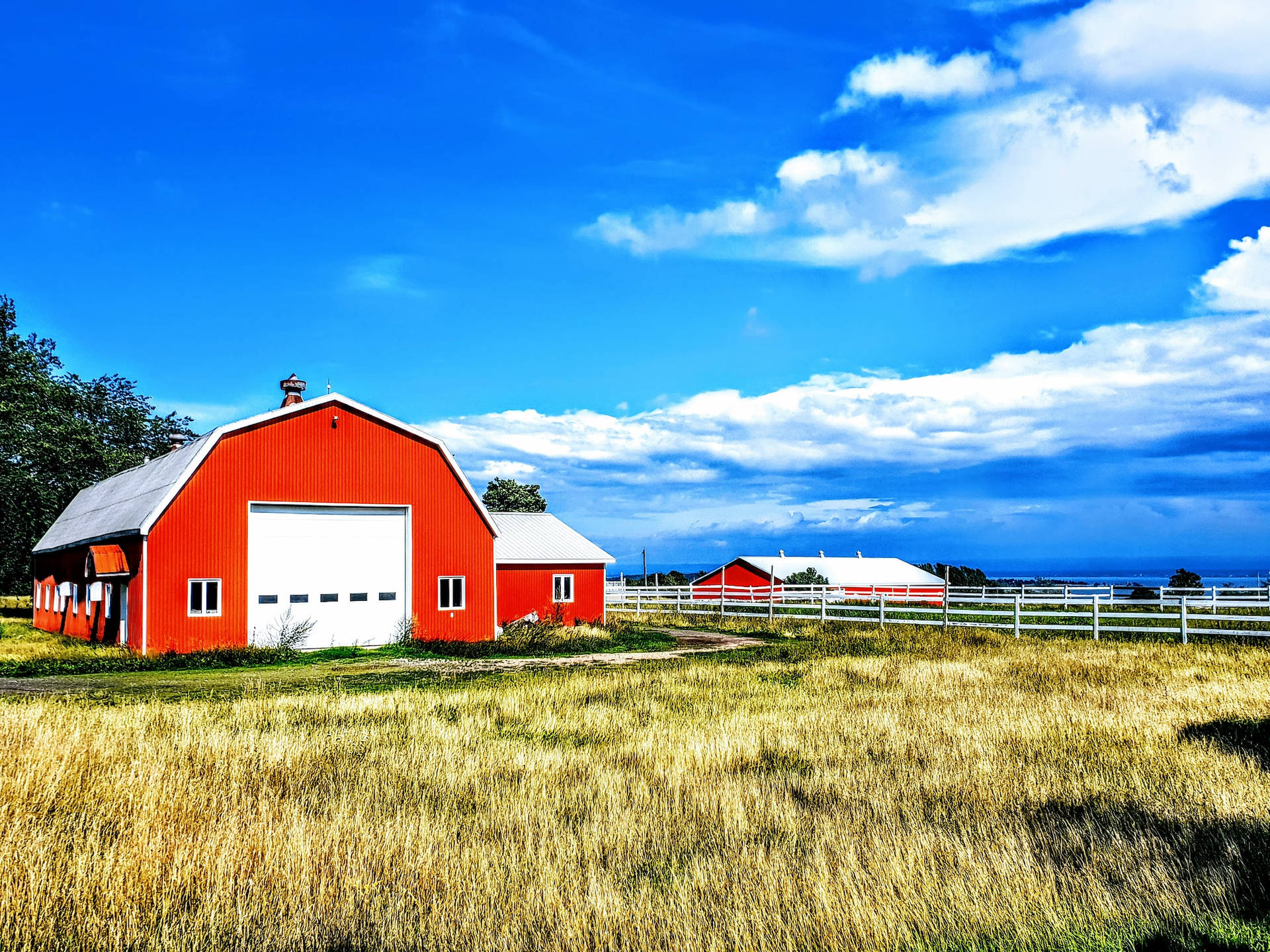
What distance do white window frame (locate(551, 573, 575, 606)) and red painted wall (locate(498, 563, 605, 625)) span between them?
49mm

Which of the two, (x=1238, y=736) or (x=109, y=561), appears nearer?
(x=1238, y=736)

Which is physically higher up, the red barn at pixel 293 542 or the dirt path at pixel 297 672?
the red barn at pixel 293 542

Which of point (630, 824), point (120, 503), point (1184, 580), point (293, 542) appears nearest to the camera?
point (630, 824)

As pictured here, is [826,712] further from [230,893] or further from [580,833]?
[230,893]

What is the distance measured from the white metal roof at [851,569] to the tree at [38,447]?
118 feet

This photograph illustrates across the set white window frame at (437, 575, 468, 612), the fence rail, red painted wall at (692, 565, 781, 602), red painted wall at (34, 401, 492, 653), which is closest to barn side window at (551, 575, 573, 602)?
red painted wall at (34, 401, 492, 653)

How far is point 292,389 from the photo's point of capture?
29.4 metres

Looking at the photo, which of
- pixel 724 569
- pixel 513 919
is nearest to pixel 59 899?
pixel 513 919

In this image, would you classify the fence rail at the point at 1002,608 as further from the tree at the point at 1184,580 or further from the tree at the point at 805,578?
the tree at the point at 1184,580

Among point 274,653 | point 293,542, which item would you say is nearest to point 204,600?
point 274,653

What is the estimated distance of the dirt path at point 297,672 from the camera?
17.4 meters

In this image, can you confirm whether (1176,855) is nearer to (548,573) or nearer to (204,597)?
(204,597)

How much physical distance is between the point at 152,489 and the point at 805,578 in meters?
40.2

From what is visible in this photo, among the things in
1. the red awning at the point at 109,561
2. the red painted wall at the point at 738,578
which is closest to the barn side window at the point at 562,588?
the red awning at the point at 109,561
